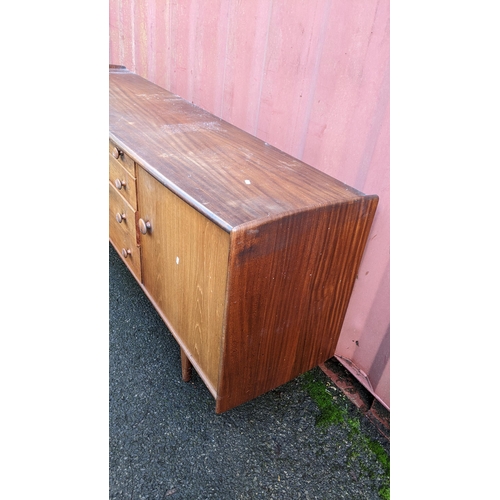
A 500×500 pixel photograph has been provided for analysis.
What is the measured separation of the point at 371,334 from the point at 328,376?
308 millimetres

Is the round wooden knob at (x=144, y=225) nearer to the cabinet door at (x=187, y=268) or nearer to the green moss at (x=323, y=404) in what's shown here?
the cabinet door at (x=187, y=268)

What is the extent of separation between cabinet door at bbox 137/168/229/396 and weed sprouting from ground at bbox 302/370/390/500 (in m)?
0.51

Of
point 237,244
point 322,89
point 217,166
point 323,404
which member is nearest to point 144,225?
point 217,166

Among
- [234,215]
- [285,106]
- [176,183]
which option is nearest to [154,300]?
[176,183]

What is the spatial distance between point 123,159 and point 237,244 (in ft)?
2.21

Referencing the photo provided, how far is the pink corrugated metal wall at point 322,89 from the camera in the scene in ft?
3.48

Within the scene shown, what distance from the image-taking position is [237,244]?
820mm

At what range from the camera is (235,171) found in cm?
109

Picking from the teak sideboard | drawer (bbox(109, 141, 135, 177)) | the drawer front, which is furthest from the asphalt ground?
drawer (bbox(109, 141, 135, 177))

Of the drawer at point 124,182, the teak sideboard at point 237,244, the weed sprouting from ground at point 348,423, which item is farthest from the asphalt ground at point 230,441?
the drawer at point 124,182

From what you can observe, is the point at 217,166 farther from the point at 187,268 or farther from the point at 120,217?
the point at 120,217

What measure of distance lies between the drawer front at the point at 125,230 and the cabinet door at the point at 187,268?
0.27 ft

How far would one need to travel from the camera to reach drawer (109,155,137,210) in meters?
1.28

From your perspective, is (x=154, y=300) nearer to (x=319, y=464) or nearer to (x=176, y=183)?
(x=176, y=183)
